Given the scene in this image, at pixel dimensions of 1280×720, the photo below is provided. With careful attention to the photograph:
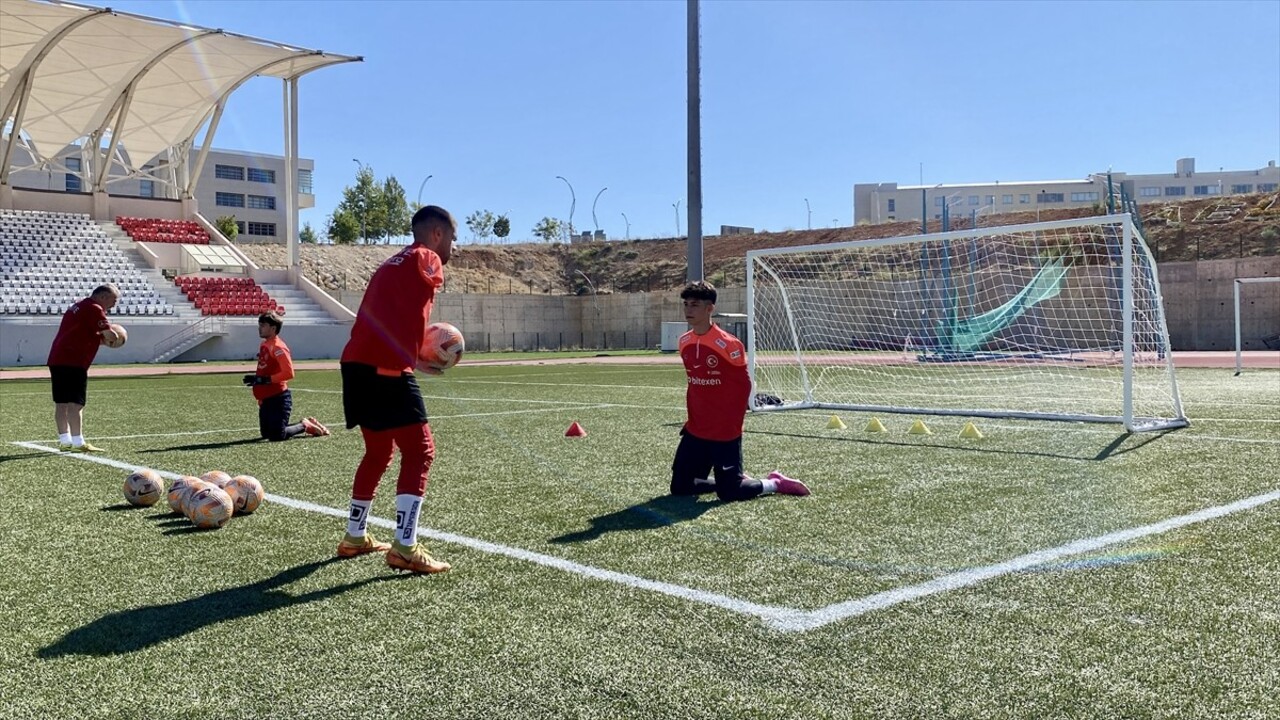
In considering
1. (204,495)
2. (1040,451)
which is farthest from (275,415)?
(1040,451)

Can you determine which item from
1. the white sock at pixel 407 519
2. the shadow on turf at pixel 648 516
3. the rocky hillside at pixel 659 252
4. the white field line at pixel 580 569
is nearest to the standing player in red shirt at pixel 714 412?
the shadow on turf at pixel 648 516

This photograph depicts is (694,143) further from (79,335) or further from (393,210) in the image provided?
(393,210)

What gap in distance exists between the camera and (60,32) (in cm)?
3350

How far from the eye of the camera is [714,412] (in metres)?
6.48

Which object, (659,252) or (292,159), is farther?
(659,252)

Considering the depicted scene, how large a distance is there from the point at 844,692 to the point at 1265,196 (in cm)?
6080

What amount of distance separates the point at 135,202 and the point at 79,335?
131 ft

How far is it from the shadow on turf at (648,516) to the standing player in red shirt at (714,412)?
0.18 m

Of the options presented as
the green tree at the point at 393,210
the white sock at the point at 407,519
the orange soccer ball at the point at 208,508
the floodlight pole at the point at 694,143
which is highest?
the green tree at the point at 393,210

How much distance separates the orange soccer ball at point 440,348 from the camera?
5047 millimetres

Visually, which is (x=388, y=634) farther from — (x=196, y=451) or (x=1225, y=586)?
(x=196, y=451)

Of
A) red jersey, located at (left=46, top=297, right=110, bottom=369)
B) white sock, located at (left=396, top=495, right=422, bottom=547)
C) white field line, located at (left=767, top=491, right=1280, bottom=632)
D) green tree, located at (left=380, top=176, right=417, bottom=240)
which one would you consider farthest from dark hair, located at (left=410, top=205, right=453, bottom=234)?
green tree, located at (left=380, top=176, right=417, bottom=240)

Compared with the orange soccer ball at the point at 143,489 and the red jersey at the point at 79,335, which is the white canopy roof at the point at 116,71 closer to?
the red jersey at the point at 79,335

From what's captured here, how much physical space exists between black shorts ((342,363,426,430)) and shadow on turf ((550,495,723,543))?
3.84 feet
